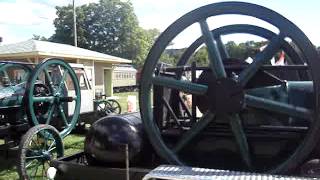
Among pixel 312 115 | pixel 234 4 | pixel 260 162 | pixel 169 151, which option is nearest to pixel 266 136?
pixel 260 162

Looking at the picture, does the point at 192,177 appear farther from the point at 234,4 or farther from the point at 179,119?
the point at 179,119

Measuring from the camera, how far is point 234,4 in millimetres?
4301

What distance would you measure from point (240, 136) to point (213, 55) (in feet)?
2.64

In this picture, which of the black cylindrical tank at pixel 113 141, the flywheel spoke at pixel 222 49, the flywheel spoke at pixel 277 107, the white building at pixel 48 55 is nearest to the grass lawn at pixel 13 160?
the black cylindrical tank at pixel 113 141

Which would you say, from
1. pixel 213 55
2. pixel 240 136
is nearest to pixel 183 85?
pixel 213 55

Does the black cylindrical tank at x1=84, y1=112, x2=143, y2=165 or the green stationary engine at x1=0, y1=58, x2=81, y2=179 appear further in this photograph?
the green stationary engine at x1=0, y1=58, x2=81, y2=179

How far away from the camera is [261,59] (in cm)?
437

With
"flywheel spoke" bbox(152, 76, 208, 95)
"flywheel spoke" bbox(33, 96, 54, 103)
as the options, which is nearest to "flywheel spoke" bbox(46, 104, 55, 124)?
"flywheel spoke" bbox(33, 96, 54, 103)

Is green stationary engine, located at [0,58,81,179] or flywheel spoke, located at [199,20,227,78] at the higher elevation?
flywheel spoke, located at [199,20,227,78]

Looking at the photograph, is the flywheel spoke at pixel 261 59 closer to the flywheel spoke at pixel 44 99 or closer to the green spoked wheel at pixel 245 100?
the green spoked wheel at pixel 245 100

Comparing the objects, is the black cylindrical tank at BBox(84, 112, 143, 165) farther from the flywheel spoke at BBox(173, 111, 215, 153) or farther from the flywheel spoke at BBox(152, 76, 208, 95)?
the flywheel spoke at BBox(152, 76, 208, 95)

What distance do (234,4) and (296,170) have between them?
1590 mm

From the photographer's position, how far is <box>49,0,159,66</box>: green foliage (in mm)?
58125

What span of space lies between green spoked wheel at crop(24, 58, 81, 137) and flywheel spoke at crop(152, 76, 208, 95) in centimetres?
379
